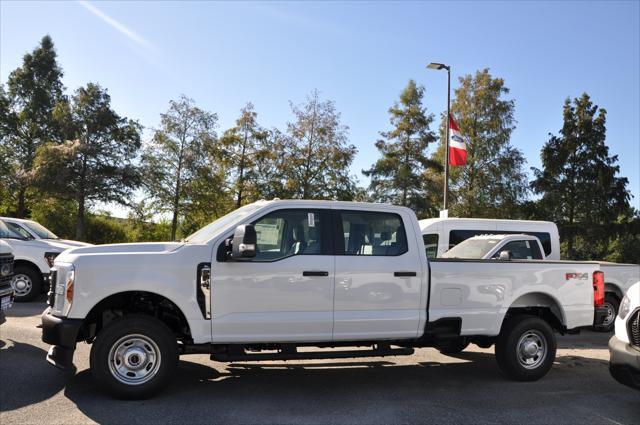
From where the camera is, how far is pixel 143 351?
16.9ft

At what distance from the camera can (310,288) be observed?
5.53 meters

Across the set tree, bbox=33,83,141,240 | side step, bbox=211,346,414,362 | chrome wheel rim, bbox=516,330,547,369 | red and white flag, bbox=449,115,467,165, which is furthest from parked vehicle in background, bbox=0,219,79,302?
tree, bbox=33,83,141,240

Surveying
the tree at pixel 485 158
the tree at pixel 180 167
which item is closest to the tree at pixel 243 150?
the tree at pixel 180 167

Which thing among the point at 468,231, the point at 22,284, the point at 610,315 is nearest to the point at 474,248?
the point at 468,231

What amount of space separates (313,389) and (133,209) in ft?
82.9

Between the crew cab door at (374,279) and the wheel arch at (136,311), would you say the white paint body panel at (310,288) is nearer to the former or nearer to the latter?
the crew cab door at (374,279)

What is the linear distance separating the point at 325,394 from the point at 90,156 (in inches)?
965

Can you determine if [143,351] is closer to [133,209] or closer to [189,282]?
[189,282]

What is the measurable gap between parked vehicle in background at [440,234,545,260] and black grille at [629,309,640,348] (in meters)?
5.49

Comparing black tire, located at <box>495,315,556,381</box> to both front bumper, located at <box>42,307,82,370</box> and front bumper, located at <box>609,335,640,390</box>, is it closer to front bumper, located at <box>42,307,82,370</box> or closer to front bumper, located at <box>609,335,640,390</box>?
front bumper, located at <box>609,335,640,390</box>

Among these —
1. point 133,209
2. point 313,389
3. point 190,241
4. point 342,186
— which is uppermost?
point 342,186

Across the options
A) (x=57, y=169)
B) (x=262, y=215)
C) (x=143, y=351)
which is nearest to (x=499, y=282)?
(x=262, y=215)

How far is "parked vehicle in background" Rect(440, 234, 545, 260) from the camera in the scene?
10.8 meters

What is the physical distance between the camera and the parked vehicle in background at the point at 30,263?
11141 millimetres
